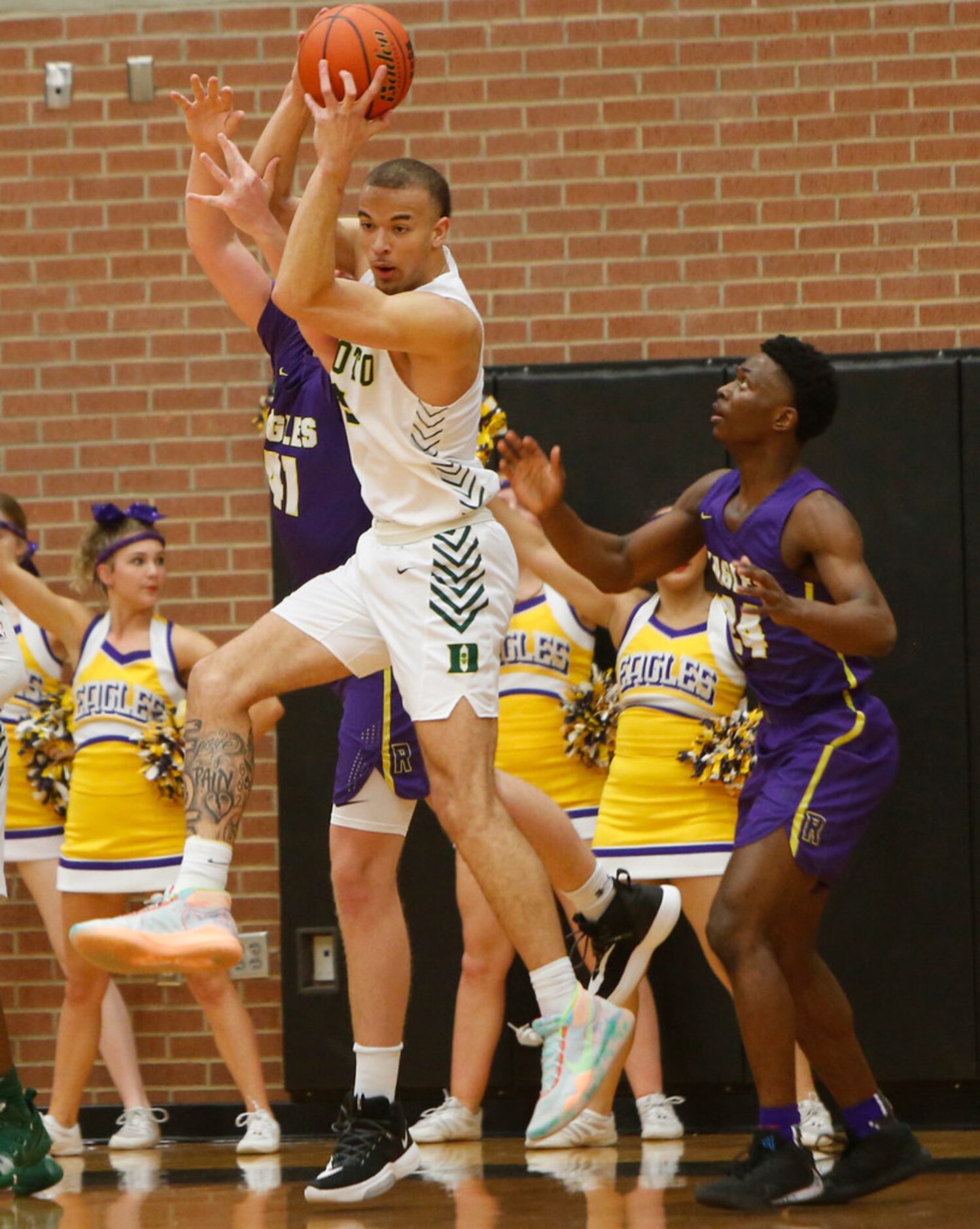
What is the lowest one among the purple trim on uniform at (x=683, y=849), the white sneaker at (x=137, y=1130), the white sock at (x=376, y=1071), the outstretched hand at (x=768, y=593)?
the white sneaker at (x=137, y=1130)

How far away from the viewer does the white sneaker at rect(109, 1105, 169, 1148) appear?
237 inches

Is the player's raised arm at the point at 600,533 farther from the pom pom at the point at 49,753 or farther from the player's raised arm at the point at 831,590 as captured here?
the pom pom at the point at 49,753

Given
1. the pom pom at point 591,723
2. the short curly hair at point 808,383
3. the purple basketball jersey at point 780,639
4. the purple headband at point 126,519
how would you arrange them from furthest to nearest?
the purple headband at point 126,519
the pom pom at point 591,723
the short curly hair at point 808,383
the purple basketball jersey at point 780,639

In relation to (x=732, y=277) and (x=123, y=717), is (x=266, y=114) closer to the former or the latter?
(x=732, y=277)

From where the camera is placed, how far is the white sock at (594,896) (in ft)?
14.3

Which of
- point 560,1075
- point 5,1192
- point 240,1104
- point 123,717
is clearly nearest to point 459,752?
point 560,1075

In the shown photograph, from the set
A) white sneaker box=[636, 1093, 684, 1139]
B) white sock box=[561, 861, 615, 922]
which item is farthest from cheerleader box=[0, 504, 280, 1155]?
white sock box=[561, 861, 615, 922]

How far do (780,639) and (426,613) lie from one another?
1.06 meters

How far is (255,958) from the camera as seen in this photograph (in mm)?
6547

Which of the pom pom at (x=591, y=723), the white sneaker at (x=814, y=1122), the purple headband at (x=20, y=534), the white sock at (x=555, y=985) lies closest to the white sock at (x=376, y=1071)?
the white sock at (x=555, y=985)

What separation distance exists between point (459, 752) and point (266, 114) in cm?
389

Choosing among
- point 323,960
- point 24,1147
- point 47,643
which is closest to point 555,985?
point 24,1147

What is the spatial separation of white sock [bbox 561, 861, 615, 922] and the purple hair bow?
2537 millimetres

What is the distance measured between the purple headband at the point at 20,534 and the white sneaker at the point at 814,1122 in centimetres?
326
